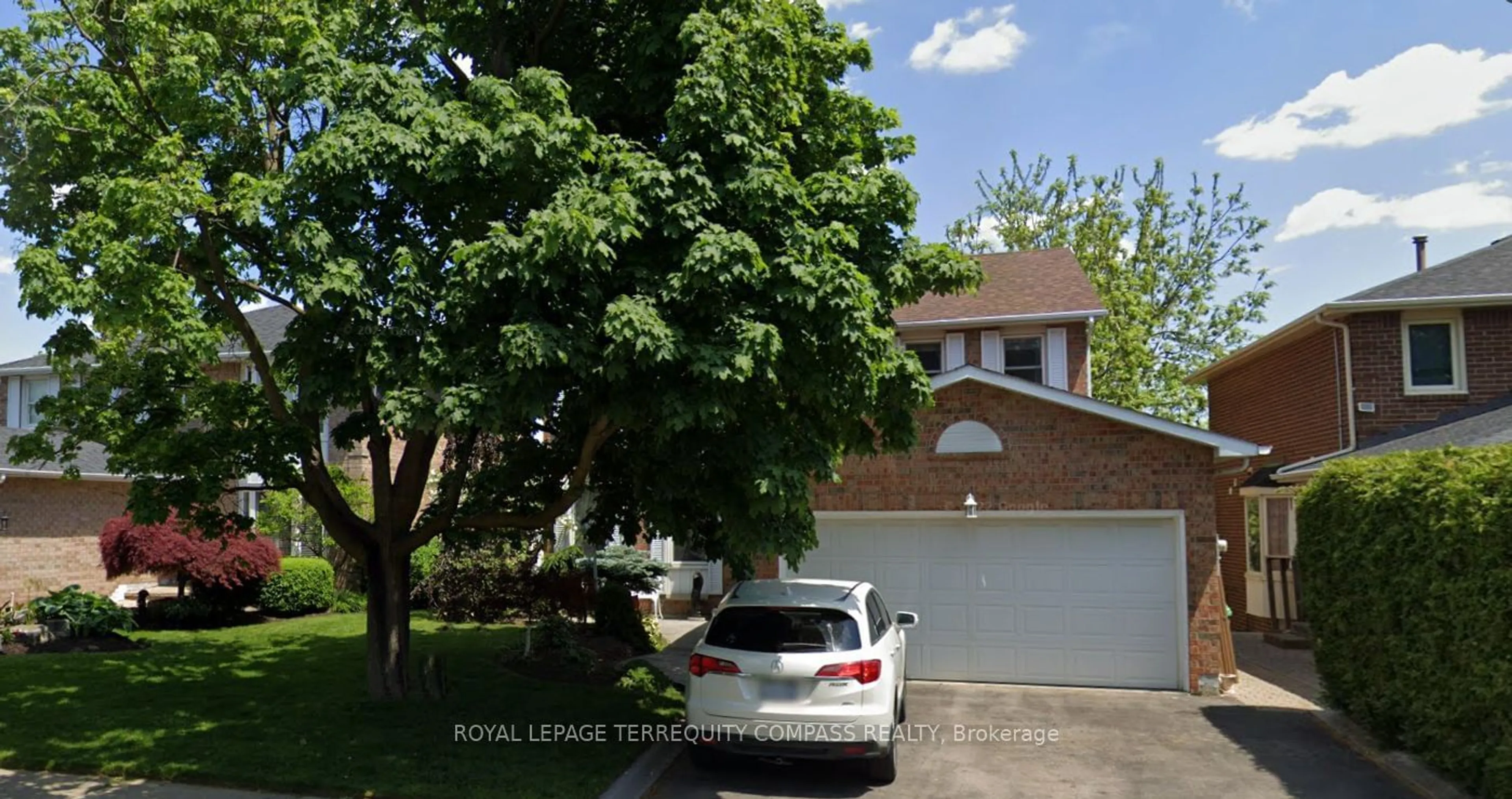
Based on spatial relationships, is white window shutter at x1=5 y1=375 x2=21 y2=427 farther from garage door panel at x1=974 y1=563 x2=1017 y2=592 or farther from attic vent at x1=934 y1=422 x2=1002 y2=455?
garage door panel at x1=974 y1=563 x2=1017 y2=592

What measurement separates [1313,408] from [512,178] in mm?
15091

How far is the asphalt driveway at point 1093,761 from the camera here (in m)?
8.41

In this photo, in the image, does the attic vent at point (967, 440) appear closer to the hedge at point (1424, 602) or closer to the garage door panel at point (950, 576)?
the garage door panel at point (950, 576)

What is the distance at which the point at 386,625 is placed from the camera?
10.1 meters

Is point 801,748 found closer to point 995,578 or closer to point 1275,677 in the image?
point 995,578

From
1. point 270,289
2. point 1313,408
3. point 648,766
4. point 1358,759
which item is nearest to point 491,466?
point 270,289

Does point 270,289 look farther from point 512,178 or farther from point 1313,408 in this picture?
point 1313,408

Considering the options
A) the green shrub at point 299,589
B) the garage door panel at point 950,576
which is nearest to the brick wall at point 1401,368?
the garage door panel at point 950,576

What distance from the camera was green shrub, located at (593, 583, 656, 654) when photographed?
15031 millimetres

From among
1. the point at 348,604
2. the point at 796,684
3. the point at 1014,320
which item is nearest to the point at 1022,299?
the point at 1014,320

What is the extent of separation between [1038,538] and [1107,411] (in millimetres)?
1967

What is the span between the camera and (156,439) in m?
8.71

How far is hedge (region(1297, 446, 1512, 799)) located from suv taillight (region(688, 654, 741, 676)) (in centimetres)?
555

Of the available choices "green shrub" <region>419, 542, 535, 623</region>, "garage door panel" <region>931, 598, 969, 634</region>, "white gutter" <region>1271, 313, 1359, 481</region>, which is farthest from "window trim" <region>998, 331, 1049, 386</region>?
"green shrub" <region>419, 542, 535, 623</region>
